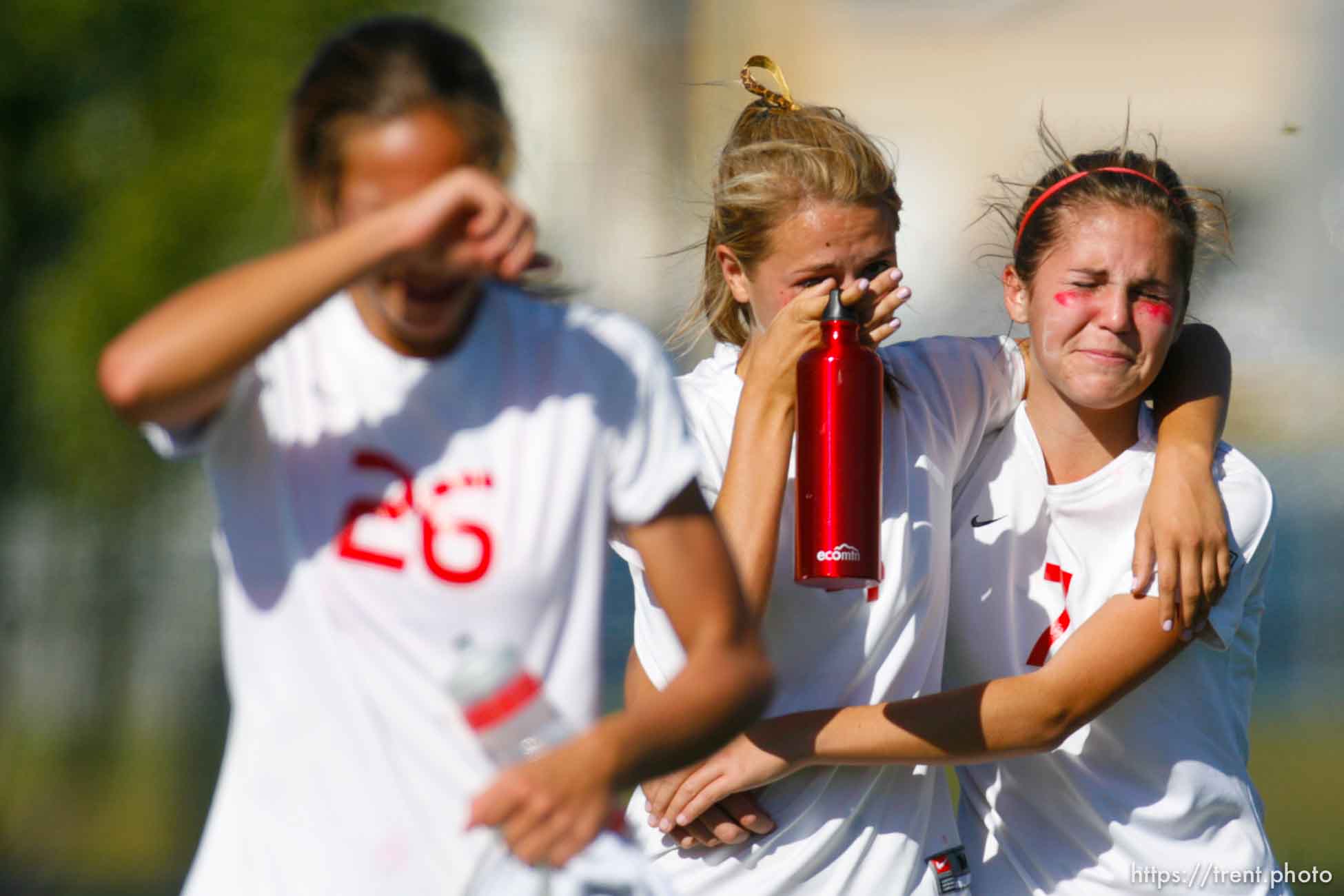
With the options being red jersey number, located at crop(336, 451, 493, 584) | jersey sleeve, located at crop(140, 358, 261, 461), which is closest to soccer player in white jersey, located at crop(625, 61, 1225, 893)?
red jersey number, located at crop(336, 451, 493, 584)

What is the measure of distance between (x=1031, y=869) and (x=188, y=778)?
687cm

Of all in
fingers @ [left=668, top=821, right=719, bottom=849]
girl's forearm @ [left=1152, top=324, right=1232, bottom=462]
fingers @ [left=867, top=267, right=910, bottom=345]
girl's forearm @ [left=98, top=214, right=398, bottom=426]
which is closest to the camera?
girl's forearm @ [left=98, top=214, right=398, bottom=426]

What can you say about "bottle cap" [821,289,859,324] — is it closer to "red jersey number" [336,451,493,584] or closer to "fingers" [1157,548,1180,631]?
"fingers" [1157,548,1180,631]

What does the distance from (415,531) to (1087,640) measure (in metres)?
1.38

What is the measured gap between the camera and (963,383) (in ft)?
9.39

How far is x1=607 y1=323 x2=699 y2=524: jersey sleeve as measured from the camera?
1704mm

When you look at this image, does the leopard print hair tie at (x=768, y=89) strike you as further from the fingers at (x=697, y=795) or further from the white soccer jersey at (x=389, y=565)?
the white soccer jersey at (x=389, y=565)

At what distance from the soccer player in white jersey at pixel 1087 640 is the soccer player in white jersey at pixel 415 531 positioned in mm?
994

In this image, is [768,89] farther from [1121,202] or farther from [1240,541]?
[1240,541]

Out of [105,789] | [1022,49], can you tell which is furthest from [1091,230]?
[1022,49]

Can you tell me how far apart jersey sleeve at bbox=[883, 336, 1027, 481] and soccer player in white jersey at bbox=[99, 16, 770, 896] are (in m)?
1.15

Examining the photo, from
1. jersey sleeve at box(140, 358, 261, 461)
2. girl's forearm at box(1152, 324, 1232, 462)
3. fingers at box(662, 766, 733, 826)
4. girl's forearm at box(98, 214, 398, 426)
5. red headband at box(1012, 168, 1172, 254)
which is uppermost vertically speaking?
red headband at box(1012, 168, 1172, 254)

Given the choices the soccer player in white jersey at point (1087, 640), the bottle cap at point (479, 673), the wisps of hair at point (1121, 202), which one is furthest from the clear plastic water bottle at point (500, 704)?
the wisps of hair at point (1121, 202)

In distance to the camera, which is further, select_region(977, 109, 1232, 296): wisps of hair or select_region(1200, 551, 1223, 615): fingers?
select_region(977, 109, 1232, 296): wisps of hair
